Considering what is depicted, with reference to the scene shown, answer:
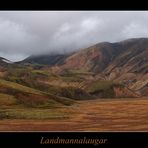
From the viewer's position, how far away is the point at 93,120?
8961mm

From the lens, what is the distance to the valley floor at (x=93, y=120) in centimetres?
837

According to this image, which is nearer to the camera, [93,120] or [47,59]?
[93,120]

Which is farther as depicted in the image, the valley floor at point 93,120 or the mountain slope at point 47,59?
the mountain slope at point 47,59

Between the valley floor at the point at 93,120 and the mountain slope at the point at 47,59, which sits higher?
the mountain slope at the point at 47,59

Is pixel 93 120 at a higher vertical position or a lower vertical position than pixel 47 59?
lower

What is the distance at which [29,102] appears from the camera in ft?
35.0

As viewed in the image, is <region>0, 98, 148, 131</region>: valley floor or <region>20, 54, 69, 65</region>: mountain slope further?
<region>20, 54, 69, 65</region>: mountain slope

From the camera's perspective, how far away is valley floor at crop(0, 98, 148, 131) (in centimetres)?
837
